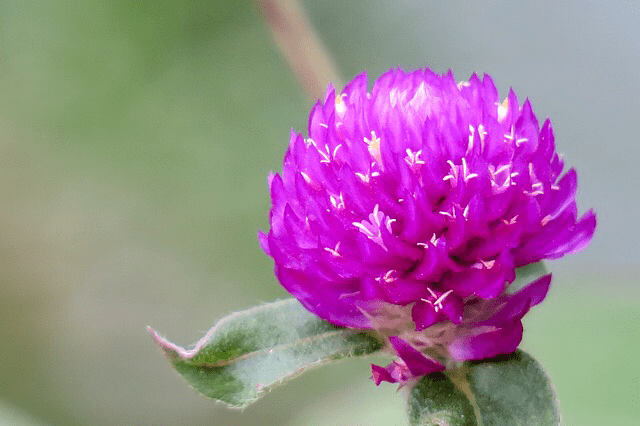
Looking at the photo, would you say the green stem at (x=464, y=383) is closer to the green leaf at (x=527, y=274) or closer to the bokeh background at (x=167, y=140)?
the green leaf at (x=527, y=274)

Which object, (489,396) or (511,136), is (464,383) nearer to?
(489,396)

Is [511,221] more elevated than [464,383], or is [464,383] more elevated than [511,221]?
[511,221]

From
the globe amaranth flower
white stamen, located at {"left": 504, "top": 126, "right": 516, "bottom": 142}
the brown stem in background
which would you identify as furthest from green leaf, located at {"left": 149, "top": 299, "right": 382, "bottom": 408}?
the brown stem in background

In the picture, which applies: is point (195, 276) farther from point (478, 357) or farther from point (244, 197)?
point (478, 357)

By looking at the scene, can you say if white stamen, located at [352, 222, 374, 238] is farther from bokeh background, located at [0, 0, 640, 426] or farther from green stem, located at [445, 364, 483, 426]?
bokeh background, located at [0, 0, 640, 426]

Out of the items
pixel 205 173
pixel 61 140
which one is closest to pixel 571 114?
pixel 205 173

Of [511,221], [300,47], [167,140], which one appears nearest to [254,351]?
[511,221]
